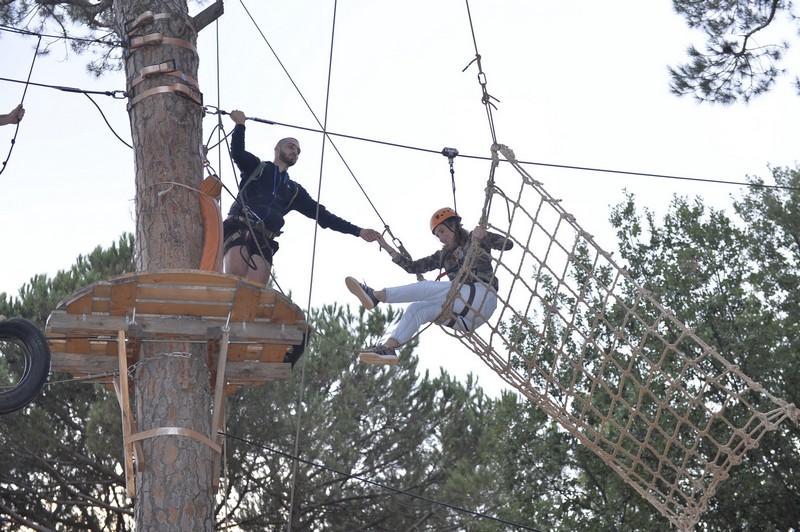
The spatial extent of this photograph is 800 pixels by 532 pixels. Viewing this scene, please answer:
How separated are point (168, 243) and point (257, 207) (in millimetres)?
624

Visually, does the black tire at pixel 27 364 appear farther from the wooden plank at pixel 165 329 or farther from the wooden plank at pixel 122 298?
the wooden plank at pixel 122 298

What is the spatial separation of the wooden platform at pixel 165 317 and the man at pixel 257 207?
0.46m

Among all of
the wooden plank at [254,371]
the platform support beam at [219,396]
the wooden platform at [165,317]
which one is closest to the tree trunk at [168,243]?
the platform support beam at [219,396]

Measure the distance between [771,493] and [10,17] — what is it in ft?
24.6

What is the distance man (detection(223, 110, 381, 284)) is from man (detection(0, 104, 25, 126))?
999 millimetres

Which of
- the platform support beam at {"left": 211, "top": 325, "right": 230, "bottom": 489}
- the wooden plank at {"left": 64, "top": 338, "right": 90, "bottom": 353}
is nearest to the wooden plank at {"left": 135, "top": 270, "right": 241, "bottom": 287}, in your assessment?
the platform support beam at {"left": 211, "top": 325, "right": 230, "bottom": 489}

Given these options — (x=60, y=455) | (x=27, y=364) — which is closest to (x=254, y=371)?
(x=27, y=364)

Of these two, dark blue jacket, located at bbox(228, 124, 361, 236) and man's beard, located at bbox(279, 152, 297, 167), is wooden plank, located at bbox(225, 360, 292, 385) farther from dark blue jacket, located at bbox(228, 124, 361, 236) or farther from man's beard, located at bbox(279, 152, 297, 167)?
man's beard, located at bbox(279, 152, 297, 167)

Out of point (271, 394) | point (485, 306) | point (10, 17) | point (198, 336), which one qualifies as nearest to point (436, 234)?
point (485, 306)

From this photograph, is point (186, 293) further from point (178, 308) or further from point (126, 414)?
point (126, 414)

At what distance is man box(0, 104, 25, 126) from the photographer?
15.9ft

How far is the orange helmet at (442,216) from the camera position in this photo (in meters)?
4.92

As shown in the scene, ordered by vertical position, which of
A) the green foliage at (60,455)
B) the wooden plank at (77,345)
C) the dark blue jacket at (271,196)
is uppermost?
the green foliage at (60,455)

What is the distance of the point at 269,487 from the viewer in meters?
9.84
